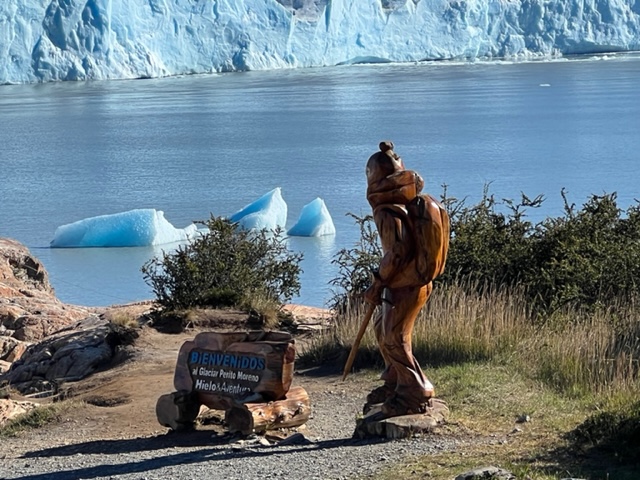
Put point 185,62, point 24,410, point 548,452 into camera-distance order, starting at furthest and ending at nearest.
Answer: point 185,62 → point 24,410 → point 548,452

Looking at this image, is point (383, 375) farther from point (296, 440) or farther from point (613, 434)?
point (613, 434)

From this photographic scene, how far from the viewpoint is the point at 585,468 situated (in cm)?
501

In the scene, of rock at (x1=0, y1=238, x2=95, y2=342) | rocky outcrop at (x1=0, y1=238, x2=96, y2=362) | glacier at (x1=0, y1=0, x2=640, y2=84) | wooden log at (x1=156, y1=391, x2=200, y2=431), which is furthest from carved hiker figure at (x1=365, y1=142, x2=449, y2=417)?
glacier at (x1=0, y1=0, x2=640, y2=84)

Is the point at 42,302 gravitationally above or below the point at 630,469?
below

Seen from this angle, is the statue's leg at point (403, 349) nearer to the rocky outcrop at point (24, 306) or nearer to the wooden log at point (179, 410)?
the wooden log at point (179, 410)

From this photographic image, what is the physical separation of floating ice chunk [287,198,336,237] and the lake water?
0.22 meters

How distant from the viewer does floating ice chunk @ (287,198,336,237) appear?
21.4 metres

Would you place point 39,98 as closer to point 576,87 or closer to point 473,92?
point 473,92

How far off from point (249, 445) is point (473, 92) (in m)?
57.7

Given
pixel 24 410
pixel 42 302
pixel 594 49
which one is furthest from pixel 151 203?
pixel 594 49

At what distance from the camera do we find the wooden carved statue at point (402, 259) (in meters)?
5.84

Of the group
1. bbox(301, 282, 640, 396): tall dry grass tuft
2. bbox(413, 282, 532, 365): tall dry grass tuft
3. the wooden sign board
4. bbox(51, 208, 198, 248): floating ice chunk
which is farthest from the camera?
bbox(51, 208, 198, 248): floating ice chunk

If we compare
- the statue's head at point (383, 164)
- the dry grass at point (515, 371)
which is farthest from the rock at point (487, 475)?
the statue's head at point (383, 164)

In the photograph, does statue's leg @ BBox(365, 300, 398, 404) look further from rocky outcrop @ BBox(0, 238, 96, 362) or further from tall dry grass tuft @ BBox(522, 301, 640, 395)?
rocky outcrop @ BBox(0, 238, 96, 362)
